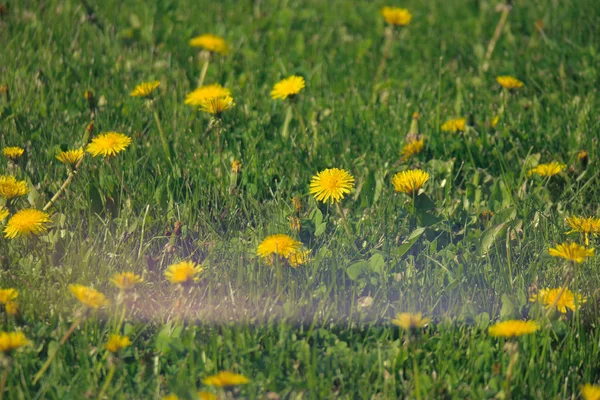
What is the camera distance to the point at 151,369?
2.15 m

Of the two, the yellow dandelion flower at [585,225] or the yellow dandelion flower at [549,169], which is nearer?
the yellow dandelion flower at [585,225]

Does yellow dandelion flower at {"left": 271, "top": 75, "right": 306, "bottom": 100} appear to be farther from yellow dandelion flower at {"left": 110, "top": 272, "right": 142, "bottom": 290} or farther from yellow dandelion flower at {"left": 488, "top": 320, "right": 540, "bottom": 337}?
yellow dandelion flower at {"left": 488, "top": 320, "right": 540, "bottom": 337}

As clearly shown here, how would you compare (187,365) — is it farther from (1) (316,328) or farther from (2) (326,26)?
(2) (326,26)

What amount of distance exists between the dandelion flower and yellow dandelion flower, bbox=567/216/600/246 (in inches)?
10.7

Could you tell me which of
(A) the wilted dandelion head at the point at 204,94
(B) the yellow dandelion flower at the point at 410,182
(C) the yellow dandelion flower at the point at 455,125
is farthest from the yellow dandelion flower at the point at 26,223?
(C) the yellow dandelion flower at the point at 455,125

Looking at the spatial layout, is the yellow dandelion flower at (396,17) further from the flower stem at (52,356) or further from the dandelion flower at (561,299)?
the flower stem at (52,356)

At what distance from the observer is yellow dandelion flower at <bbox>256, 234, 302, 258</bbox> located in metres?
2.37

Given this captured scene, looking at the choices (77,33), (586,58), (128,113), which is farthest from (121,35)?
(586,58)

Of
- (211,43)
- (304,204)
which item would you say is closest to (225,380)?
(304,204)

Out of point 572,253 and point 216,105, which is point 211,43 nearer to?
point 216,105

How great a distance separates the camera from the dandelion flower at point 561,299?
2.27m

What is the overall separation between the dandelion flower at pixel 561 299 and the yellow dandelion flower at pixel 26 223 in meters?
1.41

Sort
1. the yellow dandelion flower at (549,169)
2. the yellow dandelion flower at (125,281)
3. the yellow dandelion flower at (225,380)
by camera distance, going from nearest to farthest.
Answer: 1. the yellow dandelion flower at (225,380)
2. the yellow dandelion flower at (125,281)
3. the yellow dandelion flower at (549,169)

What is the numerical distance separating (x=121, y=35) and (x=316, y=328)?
2384 millimetres
